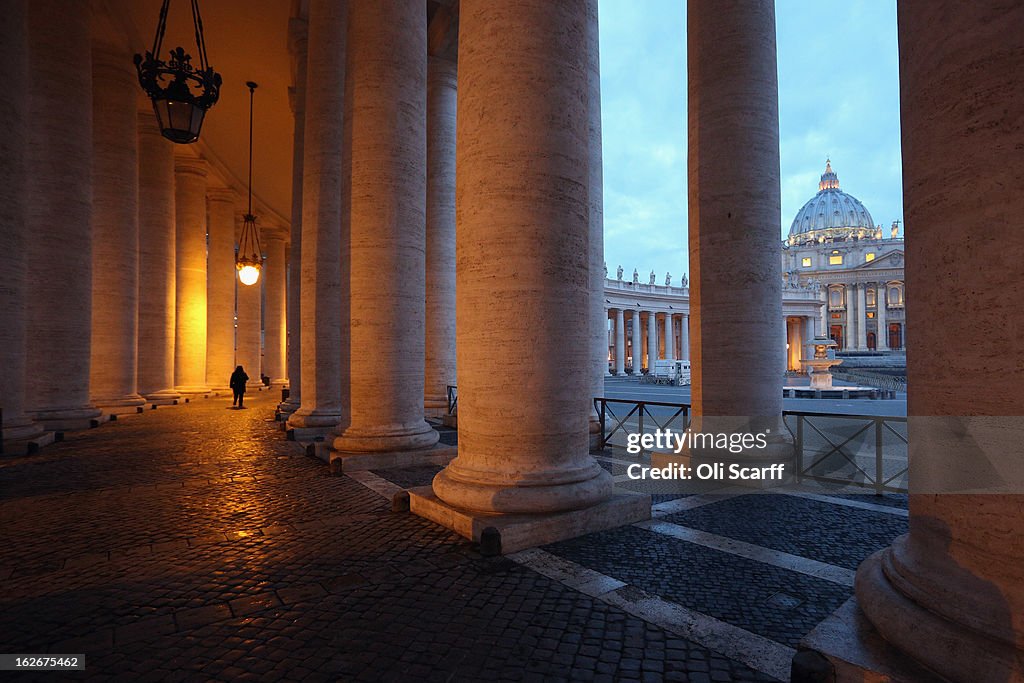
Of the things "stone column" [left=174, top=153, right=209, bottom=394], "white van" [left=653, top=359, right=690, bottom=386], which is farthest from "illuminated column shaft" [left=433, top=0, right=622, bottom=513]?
"white van" [left=653, top=359, right=690, bottom=386]

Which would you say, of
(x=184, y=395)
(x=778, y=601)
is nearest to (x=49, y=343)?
(x=184, y=395)

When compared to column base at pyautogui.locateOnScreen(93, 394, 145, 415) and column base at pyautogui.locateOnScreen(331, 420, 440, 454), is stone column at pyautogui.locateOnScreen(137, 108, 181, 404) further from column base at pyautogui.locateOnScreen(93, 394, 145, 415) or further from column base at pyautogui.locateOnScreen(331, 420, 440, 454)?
column base at pyautogui.locateOnScreen(331, 420, 440, 454)

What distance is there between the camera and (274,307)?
45188 millimetres

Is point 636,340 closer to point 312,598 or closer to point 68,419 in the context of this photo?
point 68,419

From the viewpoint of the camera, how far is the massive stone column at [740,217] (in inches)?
431

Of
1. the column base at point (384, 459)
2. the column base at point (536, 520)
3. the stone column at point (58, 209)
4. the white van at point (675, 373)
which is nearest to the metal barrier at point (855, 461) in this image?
the column base at point (536, 520)

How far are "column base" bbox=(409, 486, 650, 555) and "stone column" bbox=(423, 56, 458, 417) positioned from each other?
12696mm

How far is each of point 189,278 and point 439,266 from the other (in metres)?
19.7

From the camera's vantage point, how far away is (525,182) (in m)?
7.70

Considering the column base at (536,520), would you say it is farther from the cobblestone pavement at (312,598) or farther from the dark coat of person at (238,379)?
the dark coat of person at (238,379)

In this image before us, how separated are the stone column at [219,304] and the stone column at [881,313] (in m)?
143

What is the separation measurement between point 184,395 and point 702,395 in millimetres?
29574

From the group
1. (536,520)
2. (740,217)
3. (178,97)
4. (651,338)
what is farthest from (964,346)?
(651,338)

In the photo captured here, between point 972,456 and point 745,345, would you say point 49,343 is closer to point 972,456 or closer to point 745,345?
point 745,345
